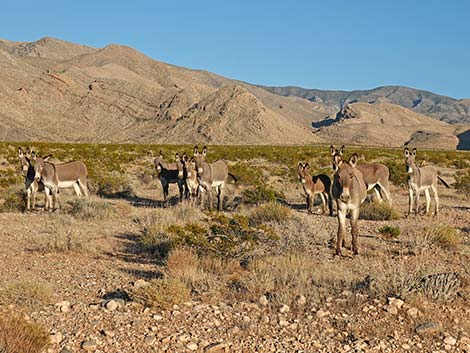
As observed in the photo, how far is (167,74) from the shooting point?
156 metres

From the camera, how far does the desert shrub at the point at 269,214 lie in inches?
557

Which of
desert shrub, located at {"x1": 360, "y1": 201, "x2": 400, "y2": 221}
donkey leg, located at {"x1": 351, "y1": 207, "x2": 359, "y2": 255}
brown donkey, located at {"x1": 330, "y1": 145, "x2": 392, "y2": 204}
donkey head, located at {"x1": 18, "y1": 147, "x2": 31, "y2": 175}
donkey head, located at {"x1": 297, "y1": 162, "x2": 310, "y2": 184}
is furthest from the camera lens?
donkey head, located at {"x1": 297, "y1": 162, "x2": 310, "y2": 184}

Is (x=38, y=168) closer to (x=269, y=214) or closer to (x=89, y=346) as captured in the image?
(x=269, y=214)

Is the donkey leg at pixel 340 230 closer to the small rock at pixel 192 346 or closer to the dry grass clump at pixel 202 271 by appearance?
the dry grass clump at pixel 202 271

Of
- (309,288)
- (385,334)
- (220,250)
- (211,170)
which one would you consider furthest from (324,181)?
(385,334)

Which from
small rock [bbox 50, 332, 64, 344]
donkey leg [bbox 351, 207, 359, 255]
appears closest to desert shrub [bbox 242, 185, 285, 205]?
donkey leg [bbox 351, 207, 359, 255]

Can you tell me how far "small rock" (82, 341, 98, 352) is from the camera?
19.0 feet

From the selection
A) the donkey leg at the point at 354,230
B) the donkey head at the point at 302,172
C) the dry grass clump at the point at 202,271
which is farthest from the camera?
the donkey head at the point at 302,172

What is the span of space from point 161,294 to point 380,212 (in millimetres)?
9487

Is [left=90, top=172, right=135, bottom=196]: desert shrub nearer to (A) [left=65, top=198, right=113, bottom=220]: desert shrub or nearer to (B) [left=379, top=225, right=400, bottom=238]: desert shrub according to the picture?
(A) [left=65, top=198, right=113, bottom=220]: desert shrub

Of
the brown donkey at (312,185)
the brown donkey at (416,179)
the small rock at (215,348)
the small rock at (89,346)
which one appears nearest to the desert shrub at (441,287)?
the small rock at (215,348)

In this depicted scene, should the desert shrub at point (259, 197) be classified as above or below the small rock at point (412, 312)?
above

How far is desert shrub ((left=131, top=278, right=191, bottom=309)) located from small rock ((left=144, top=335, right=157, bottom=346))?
2.76ft

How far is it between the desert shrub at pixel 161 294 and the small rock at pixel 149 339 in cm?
84
